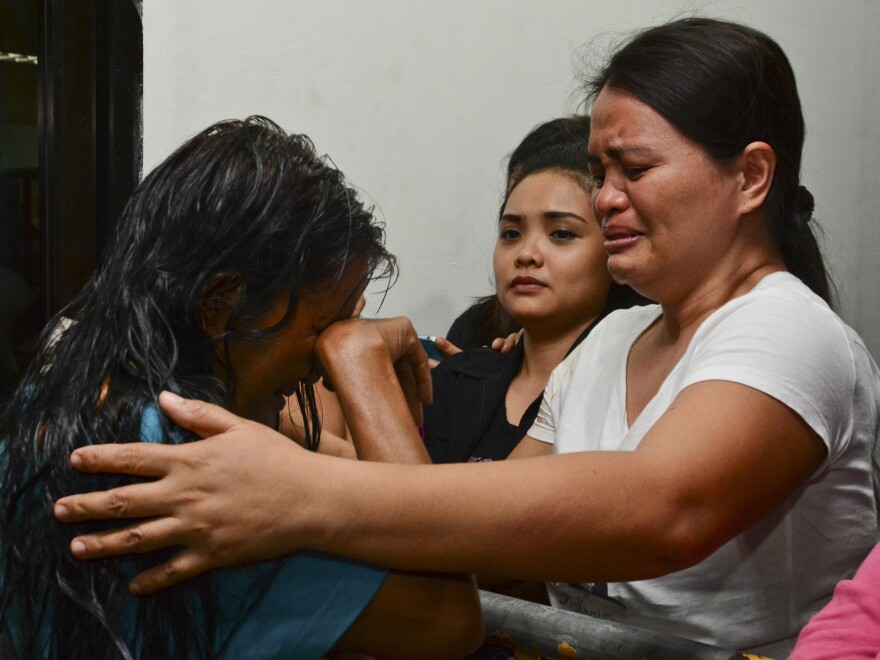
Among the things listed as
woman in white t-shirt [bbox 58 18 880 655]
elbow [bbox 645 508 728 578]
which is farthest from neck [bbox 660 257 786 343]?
elbow [bbox 645 508 728 578]

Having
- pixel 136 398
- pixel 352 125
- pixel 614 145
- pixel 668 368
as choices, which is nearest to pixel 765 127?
pixel 614 145

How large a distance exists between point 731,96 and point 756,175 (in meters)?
0.11

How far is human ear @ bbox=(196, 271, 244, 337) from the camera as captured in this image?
43.5 inches

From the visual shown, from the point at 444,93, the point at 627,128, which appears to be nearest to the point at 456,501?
the point at 627,128

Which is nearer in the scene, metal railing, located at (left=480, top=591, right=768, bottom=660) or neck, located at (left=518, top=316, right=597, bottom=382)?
metal railing, located at (left=480, top=591, right=768, bottom=660)

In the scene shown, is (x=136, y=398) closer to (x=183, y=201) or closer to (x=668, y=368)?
(x=183, y=201)

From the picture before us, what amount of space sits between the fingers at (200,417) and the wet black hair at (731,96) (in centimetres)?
71

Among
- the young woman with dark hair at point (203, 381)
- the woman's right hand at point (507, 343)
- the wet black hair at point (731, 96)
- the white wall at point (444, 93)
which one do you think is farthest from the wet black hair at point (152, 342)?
the white wall at point (444, 93)

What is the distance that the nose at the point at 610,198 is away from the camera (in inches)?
51.2

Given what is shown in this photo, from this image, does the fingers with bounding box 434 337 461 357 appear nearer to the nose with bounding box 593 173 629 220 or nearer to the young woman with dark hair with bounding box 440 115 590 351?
the young woman with dark hair with bounding box 440 115 590 351

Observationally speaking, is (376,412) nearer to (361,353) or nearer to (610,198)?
(361,353)

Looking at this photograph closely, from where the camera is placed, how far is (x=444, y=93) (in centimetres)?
255

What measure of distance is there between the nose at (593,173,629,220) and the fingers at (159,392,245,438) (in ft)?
2.03

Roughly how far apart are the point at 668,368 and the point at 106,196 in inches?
55.7
